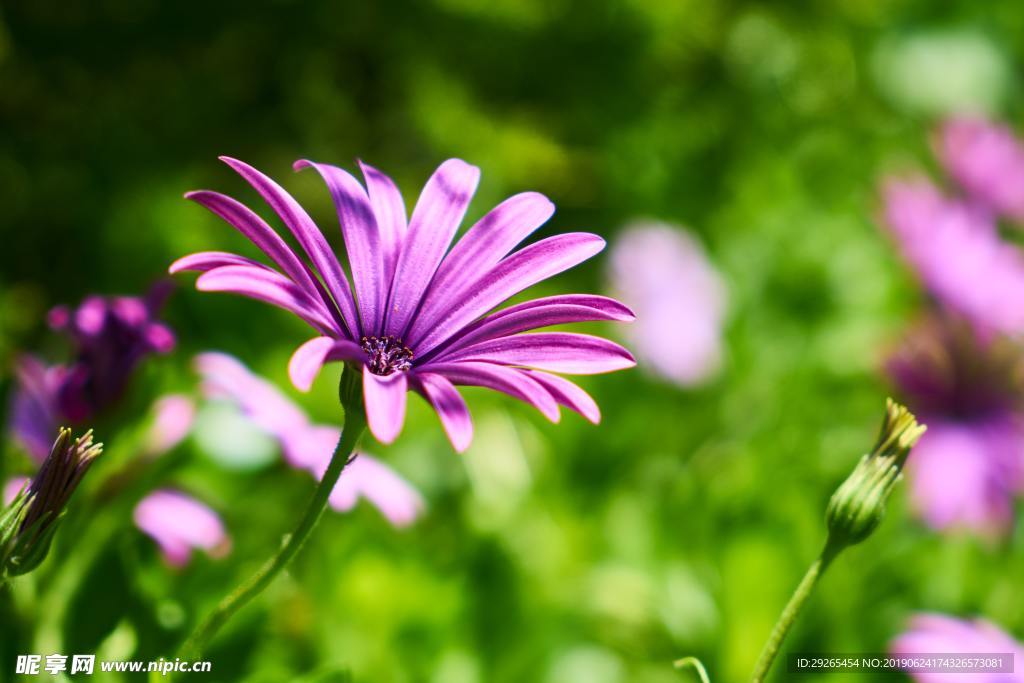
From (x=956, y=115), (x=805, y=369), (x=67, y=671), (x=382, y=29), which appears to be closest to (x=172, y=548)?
(x=67, y=671)

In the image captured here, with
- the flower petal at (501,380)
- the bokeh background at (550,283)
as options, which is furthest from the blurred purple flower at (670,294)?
the flower petal at (501,380)

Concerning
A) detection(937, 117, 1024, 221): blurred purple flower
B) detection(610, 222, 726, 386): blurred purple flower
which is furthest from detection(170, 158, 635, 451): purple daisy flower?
detection(937, 117, 1024, 221): blurred purple flower

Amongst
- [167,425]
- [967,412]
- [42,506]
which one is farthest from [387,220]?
[967,412]

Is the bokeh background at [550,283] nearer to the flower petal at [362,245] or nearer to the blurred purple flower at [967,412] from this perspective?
the blurred purple flower at [967,412]

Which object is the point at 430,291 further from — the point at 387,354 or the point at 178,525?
the point at 178,525

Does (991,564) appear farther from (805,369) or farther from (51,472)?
(51,472)

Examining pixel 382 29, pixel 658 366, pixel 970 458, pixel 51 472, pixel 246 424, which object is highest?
pixel 382 29

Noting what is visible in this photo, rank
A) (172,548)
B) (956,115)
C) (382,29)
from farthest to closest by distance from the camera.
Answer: (956,115), (382,29), (172,548)
